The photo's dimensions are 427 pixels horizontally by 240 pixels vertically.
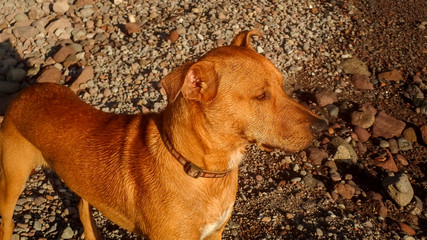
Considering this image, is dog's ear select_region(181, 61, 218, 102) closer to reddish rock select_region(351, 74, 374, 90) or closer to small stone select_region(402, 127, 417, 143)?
small stone select_region(402, 127, 417, 143)

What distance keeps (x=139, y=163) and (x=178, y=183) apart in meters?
0.45

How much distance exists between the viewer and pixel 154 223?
353cm

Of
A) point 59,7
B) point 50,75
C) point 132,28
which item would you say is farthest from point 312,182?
point 59,7

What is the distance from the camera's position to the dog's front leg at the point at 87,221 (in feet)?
15.9

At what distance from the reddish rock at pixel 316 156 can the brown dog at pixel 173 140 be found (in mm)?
2478

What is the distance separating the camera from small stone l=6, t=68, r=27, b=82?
689cm

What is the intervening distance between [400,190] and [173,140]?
3770mm

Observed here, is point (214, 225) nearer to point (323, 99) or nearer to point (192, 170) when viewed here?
point (192, 170)

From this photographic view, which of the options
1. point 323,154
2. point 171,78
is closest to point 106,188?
point 171,78

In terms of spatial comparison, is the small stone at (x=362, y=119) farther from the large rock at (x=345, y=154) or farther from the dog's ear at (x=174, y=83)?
the dog's ear at (x=174, y=83)

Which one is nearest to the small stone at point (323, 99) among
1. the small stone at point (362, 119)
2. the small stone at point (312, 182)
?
the small stone at point (362, 119)

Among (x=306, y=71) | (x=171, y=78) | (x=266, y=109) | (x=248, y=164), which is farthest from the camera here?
(x=306, y=71)

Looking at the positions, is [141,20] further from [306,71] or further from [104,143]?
[104,143]

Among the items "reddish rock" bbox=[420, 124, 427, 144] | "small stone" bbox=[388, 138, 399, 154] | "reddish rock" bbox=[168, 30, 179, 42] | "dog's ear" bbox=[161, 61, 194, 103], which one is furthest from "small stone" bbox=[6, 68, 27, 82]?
"reddish rock" bbox=[420, 124, 427, 144]
